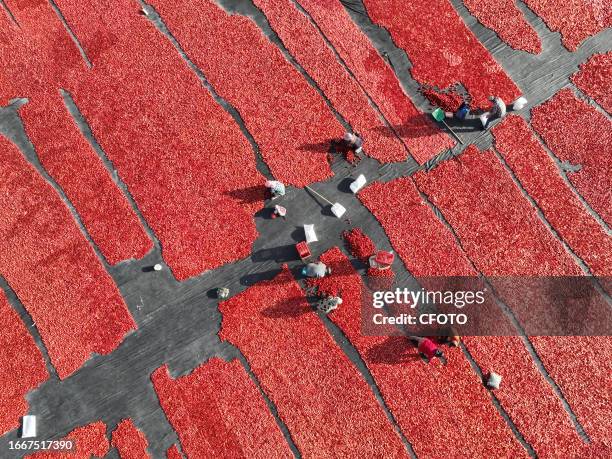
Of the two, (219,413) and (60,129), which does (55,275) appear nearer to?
(60,129)

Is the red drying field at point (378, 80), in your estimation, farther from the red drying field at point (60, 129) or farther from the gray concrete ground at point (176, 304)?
the red drying field at point (60, 129)

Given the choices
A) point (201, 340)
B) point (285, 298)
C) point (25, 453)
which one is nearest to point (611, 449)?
point (285, 298)

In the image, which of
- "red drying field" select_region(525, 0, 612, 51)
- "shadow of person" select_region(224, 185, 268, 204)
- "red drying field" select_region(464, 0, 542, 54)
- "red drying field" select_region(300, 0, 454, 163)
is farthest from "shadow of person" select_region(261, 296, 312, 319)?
"red drying field" select_region(525, 0, 612, 51)

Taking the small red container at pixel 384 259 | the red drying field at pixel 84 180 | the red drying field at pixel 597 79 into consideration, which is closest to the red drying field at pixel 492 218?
the small red container at pixel 384 259

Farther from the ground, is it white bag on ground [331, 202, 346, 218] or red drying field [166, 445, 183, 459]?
white bag on ground [331, 202, 346, 218]

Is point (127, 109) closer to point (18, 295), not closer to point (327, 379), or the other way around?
point (18, 295)

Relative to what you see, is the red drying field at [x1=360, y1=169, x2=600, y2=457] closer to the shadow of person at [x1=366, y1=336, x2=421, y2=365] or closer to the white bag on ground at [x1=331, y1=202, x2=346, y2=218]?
the white bag on ground at [x1=331, y1=202, x2=346, y2=218]
